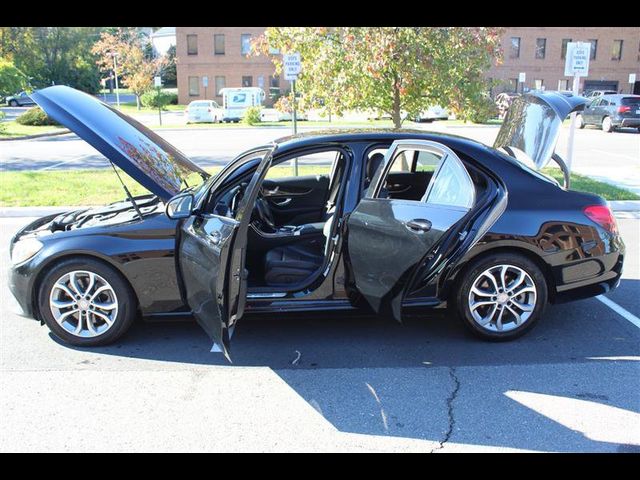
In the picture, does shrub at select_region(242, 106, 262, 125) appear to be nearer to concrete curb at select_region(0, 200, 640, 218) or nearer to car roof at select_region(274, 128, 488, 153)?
concrete curb at select_region(0, 200, 640, 218)

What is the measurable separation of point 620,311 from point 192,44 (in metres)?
49.1

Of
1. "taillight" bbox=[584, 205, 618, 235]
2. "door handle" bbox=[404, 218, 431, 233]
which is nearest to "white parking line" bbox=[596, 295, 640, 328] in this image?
"taillight" bbox=[584, 205, 618, 235]

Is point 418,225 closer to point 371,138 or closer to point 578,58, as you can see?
point 371,138

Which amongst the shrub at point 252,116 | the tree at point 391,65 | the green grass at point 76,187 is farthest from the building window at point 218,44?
the tree at point 391,65

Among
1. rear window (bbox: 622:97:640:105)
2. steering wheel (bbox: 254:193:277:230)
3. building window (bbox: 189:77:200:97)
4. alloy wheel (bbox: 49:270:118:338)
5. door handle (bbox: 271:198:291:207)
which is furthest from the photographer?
building window (bbox: 189:77:200:97)

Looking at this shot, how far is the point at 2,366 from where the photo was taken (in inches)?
159

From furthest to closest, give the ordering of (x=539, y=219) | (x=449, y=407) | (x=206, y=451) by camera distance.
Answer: (x=539, y=219) < (x=449, y=407) < (x=206, y=451)

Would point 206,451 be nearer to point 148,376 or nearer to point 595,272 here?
point 148,376

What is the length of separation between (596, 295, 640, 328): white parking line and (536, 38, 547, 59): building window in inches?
1888

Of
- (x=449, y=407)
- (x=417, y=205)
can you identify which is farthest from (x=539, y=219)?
(x=449, y=407)

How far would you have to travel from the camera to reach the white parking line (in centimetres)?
474

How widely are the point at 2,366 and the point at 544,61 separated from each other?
51.4m

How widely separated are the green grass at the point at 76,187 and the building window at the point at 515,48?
128ft

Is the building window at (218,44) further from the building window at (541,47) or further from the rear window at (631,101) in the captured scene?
the rear window at (631,101)
